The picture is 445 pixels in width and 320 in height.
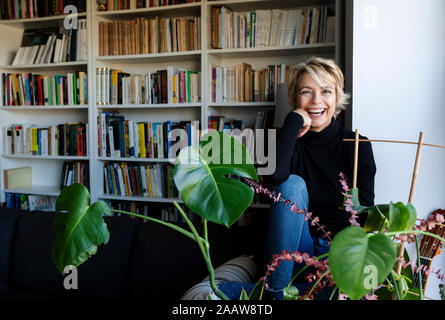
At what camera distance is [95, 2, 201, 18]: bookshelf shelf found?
9.92ft

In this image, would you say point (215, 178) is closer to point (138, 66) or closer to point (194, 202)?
point (194, 202)

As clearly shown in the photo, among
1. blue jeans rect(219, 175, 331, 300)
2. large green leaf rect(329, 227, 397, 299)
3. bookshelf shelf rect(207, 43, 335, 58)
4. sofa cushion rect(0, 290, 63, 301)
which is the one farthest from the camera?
bookshelf shelf rect(207, 43, 335, 58)

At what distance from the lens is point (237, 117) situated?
3.28 meters

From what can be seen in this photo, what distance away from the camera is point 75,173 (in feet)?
11.6

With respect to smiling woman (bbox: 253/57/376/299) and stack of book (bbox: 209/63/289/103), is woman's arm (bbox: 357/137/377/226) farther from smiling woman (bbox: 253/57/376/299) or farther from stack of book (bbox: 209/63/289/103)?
stack of book (bbox: 209/63/289/103)

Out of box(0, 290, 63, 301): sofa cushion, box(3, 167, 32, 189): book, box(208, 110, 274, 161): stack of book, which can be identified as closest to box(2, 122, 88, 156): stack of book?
box(3, 167, 32, 189): book

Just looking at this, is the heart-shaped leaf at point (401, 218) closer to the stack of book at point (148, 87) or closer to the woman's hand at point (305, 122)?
the woman's hand at point (305, 122)

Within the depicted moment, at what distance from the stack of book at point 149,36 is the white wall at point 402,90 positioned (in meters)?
1.51

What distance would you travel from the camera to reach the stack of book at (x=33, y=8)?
3.34 meters

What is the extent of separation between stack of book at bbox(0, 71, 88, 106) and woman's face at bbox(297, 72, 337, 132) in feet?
7.06

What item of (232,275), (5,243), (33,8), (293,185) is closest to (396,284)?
(293,185)

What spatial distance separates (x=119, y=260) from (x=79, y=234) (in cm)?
139
